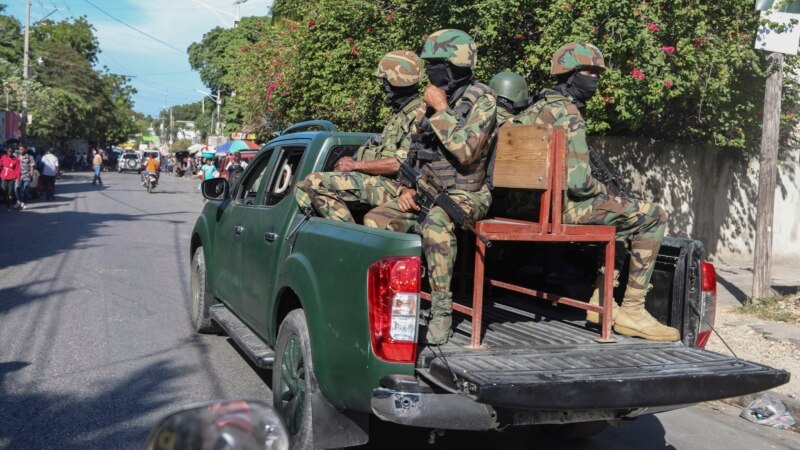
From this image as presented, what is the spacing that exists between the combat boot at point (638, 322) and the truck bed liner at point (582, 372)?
2.7 inches

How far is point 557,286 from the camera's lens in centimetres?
522

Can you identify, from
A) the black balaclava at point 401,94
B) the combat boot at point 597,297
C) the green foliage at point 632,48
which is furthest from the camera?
the green foliage at point 632,48

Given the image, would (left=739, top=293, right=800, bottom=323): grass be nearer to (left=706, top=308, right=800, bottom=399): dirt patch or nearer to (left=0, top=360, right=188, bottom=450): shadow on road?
(left=706, top=308, right=800, bottom=399): dirt patch

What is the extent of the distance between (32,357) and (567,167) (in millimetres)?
4516

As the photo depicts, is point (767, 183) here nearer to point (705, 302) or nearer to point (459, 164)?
point (705, 302)

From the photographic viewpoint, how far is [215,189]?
21.4 ft

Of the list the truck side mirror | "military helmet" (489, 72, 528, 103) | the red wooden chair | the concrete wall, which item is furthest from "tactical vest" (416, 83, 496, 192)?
the concrete wall

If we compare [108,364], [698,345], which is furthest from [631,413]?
[108,364]

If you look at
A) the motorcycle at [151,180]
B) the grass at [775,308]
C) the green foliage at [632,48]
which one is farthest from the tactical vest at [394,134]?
the motorcycle at [151,180]

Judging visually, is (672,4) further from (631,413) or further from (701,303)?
(631,413)

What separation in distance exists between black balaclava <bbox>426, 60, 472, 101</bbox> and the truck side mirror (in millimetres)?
2541

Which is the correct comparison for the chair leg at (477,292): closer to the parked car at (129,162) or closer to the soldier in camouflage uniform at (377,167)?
the soldier in camouflage uniform at (377,167)

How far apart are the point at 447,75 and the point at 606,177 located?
1.27m

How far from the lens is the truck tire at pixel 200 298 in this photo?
22.6ft
